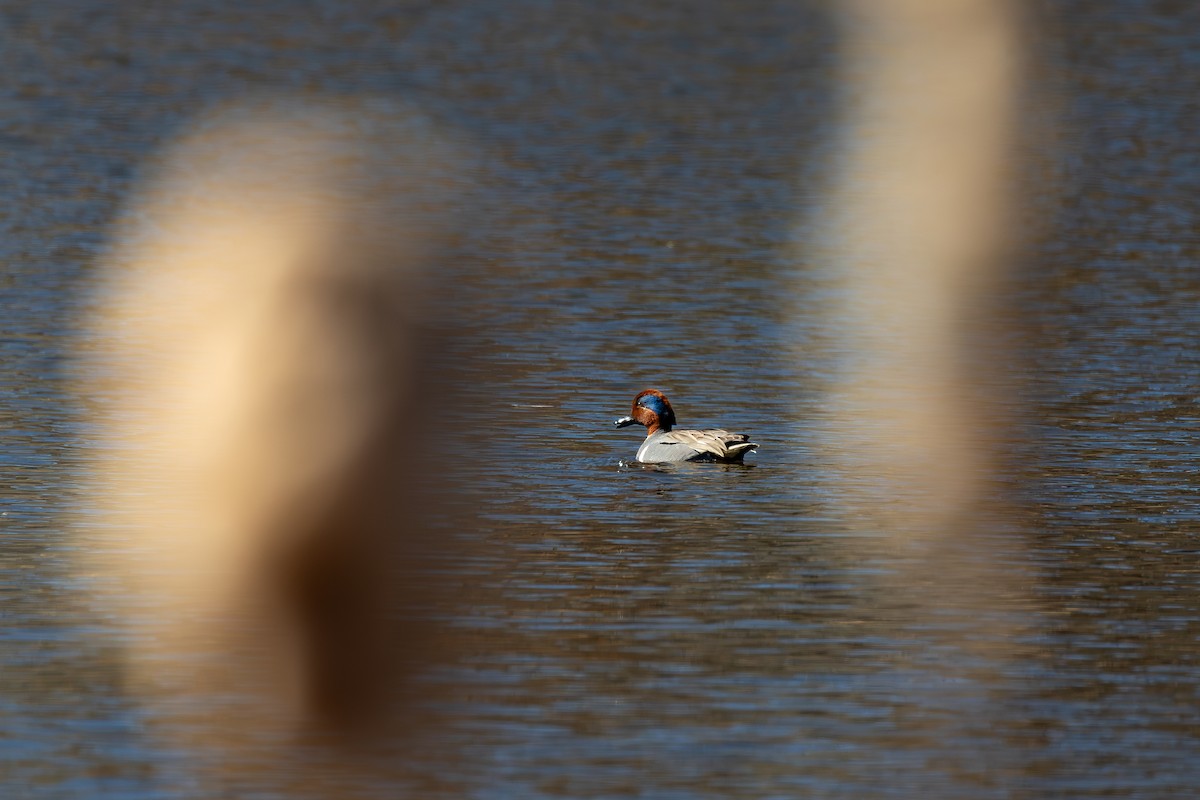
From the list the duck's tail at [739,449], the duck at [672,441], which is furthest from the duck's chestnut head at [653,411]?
the duck's tail at [739,449]

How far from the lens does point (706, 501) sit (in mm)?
17547

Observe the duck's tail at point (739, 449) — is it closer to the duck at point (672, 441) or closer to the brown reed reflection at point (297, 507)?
the duck at point (672, 441)

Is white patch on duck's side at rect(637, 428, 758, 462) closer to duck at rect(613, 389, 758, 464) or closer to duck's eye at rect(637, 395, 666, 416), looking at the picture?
duck at rect(613, 389, 758, 464)

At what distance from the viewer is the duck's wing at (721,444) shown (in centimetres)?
1859

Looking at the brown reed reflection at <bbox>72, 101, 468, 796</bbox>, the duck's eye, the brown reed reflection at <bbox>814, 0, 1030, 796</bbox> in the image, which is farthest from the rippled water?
the duck's eye

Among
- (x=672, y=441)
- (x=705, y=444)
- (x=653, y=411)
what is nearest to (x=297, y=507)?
(x=705, y=444)

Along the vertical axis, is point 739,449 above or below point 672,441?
below

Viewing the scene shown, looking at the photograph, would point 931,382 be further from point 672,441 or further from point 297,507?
point 297,507

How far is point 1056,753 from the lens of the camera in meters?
11.6

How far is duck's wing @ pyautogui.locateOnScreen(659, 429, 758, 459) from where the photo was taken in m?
18.6

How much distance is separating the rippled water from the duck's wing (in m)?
0.16

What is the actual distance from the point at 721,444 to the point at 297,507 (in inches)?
274

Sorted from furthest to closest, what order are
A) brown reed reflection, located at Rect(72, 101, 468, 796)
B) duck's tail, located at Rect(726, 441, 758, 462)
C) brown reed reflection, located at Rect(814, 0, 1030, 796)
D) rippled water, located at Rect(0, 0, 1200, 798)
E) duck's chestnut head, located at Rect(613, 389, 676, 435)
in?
duck's chestnut head, located at Rect(613, 389, 676, 435) < duck's tail, located at Rect(726, 441, 758, 462) < brown reed reflection, located at Rect(814, 0, 1030, 796) < rippled water, located at Rect(0, 0, 1200, 798) < brown reed reflection, located at Rect(72, 101, 468, 796)

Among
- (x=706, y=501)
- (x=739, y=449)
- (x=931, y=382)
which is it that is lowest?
(x=706, y=501)
